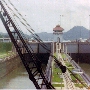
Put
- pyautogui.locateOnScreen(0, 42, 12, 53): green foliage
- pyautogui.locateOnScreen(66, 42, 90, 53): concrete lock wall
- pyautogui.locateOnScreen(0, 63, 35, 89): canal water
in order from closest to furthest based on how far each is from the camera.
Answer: pyautogui.locateOnScreen(0, 63, 35, 89): canal water < pyautogui.locateOnScreen(66, 42, 90, 53): concrete lock wall < pyautogui.locateOnScreen(0, 42, 12, 53): green foliage

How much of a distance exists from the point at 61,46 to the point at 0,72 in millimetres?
18136

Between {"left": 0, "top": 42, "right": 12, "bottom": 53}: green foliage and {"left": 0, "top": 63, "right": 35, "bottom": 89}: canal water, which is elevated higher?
{"left": 0, "top": 42, "right": 12, "bottom": 53}: green foliage

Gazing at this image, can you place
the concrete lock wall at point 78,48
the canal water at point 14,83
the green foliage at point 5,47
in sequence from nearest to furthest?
the canal water at point 14,83, the concrete lock wall at point 78,48, the green foliage at point 5,47

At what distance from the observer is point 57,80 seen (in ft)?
58.7

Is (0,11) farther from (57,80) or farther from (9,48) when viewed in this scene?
(9,48)

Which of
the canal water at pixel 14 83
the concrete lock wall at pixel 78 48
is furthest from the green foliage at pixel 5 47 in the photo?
the canal water at pixel 14 83

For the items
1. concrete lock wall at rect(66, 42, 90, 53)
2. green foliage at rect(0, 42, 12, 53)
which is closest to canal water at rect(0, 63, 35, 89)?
green foliage at rect(0, 42, 12, 53)

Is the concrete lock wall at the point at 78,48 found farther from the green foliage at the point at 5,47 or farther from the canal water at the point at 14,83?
the canal water at the point at 14,83

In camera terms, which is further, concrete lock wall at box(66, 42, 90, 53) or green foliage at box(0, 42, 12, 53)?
green foliage at box(0, 42, 12, 53)

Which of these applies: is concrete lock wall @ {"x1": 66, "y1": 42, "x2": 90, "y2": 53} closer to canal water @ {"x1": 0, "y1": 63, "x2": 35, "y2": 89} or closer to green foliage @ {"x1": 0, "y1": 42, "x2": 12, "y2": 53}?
green foliage @ {"x1": 0, "y1": 42, "x2": 12, "y2": 53}

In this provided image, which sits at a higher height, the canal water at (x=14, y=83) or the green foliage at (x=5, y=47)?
the green foliage at (x=5, y=47)

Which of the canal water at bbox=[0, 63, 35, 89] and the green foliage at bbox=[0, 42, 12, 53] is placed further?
the green foliage at bbox=[0, 42, 12, 53]

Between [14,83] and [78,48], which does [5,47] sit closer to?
[78,48]

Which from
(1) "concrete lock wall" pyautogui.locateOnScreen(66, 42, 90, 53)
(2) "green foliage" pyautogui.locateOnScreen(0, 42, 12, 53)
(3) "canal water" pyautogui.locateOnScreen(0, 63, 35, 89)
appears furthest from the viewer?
(2) "green foliage" pyautogui.locateOnScreen(0, 42, 12, 53)
